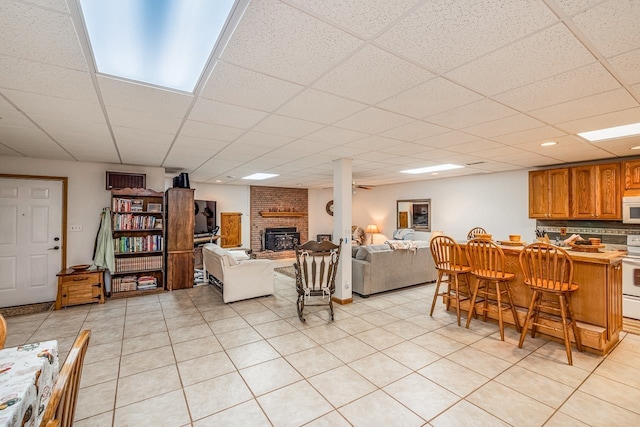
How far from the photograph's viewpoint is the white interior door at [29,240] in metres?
4.44

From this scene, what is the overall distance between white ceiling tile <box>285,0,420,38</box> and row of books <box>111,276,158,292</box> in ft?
17.6

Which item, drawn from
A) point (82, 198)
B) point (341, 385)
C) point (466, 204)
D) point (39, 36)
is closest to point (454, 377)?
point (341, 385)

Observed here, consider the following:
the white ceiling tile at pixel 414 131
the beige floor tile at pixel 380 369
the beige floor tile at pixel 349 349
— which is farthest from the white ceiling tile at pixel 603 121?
the beige floor tile at pixel 349 349

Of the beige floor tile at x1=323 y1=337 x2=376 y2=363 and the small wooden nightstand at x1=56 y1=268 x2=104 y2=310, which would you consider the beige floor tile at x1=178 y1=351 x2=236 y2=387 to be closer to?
the beige floor tile at x1=323 y1=337 x2=376 y2=363

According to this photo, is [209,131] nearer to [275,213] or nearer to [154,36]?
[154,36]

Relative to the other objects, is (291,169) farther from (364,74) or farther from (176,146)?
(364,74)

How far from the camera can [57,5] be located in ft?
4.05

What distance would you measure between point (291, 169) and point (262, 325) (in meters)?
3.12

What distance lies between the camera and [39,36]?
4.78 ft

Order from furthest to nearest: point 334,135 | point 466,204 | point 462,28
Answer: point 466,204 → point 334,135 → point 462,28

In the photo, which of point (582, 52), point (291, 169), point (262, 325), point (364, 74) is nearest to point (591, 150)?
point (582, 52)

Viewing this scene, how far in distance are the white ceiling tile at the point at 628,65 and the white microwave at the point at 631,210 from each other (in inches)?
132

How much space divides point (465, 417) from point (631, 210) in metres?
4.35

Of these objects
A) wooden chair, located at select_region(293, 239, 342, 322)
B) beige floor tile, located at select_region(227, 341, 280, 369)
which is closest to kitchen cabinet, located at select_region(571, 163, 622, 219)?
wooden chair, located at select_region(293, 239, 342, 322)
